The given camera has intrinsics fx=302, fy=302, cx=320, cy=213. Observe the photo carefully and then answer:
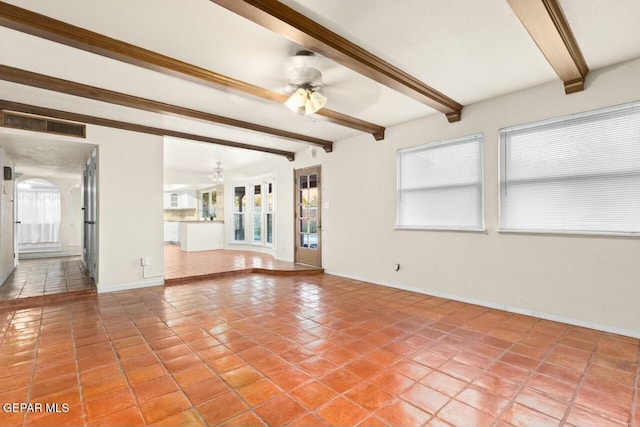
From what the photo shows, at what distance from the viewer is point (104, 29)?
2.31 m

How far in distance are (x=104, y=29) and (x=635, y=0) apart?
12.5ft

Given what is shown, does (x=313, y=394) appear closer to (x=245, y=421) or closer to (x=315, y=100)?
(x=245, y=421)

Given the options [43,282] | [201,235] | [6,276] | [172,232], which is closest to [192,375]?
[43,282]

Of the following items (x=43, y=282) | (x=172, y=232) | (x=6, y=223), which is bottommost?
(x=43, y=282)

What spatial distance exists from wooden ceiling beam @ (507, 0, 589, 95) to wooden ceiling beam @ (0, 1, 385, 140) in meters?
2.36

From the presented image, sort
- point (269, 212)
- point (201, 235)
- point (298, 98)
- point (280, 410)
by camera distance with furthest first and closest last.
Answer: point (201, 235), point (269, 212), point (298, 98), point (280, 410)

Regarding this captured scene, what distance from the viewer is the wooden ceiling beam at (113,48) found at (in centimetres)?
209

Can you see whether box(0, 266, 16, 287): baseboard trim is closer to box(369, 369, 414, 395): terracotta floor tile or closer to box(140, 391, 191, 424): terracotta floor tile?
box(140, 391, 191, 424): terracotta floor tile

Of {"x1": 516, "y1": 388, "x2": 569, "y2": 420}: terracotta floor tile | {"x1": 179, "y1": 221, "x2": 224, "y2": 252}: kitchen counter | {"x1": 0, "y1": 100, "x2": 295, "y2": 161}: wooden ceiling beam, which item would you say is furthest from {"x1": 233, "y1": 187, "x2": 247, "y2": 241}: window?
{"x1": 516, "y1": 388, "x2": 569, "y2": 420}: terracotta floor tile

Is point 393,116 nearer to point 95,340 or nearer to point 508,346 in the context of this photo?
point 508,346

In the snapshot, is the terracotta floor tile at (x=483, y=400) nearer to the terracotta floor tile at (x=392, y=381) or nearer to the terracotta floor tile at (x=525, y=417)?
the terracotta floor tile at (x=525, y=417)

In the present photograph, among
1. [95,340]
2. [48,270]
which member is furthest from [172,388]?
[48,270]

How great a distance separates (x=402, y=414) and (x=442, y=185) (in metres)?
3.31

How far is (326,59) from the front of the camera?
2773 millimetres
